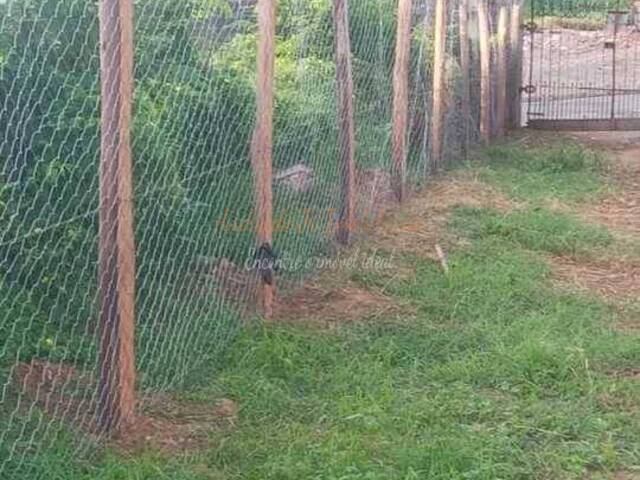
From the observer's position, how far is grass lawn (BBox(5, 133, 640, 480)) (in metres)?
3.86

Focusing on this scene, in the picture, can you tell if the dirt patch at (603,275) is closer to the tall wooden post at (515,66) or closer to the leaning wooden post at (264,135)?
the leaning wooden post at (264,135)

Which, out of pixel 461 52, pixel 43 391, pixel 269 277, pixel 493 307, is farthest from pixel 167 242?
pixel 461 52

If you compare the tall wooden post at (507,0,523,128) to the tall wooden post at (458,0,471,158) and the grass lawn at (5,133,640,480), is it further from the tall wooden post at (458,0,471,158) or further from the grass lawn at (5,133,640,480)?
the grass lawn at (5,133,640,480)

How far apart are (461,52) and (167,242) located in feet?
18.6

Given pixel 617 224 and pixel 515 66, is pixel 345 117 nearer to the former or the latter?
pixel 617 224

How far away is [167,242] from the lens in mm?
4992

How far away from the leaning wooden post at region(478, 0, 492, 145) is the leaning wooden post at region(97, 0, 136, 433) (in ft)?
23.3

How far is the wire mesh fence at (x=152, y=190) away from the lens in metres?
4.06

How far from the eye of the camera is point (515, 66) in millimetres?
12609

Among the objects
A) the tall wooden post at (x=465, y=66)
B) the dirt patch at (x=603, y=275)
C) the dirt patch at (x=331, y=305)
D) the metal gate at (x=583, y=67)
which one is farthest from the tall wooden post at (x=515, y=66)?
the dirt patch at (x=331, y=305)

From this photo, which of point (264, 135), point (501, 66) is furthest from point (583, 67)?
point (264, 135)

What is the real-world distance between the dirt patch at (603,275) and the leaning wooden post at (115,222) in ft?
10.5

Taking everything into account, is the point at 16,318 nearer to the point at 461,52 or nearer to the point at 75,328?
the point at 75,328

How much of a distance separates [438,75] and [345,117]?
2.58 metres
